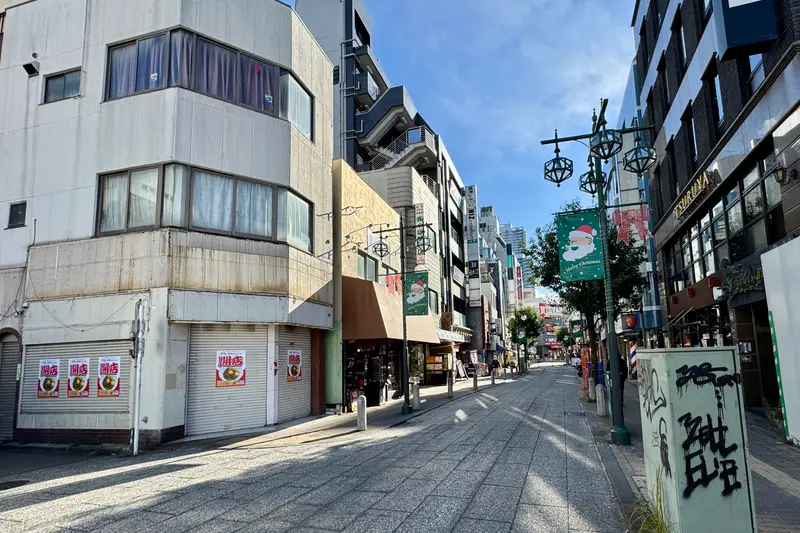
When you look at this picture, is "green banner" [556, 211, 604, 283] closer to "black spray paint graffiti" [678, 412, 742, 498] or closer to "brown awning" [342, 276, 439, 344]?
"black spray paint graffiti" [678, 412, 742, 498]

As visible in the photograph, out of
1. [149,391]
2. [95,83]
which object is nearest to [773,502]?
[149,391]

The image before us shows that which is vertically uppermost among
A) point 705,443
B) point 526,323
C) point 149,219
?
point 149,219

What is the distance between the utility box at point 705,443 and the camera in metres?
4.49

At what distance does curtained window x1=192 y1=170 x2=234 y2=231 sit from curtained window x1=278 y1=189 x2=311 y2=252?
1.56m

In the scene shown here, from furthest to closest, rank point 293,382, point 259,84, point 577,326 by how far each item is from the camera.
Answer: point 577,326 < point 293,382 < point 259,84

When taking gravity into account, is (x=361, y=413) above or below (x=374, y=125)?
below

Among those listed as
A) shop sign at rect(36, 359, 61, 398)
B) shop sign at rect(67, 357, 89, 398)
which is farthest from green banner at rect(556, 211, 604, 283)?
shop sign at rect(36, 359, 61, 398)

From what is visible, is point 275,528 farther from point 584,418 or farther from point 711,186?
point 711,186

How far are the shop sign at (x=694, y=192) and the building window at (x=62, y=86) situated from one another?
20.6 metres

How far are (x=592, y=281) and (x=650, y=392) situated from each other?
18170mm

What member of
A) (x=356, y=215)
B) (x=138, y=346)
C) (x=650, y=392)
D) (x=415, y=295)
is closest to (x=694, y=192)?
(x=415, y=295)

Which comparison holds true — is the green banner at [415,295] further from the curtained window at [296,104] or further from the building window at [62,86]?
the building window at [62,86]

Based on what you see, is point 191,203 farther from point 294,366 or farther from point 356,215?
point 356,215

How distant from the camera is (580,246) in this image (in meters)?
11.4
